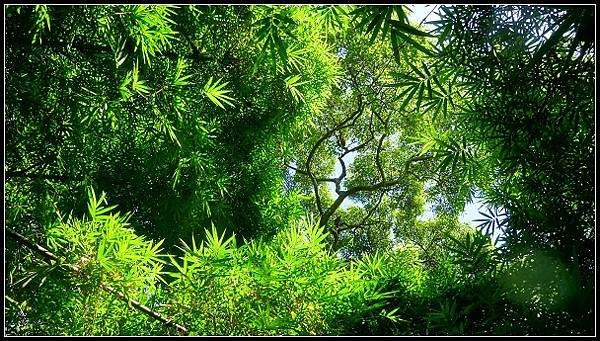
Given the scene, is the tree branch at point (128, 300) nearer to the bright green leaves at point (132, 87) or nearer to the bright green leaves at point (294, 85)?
the bright green leaves at point (132, 87)

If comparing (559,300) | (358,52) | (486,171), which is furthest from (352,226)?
(559,300)

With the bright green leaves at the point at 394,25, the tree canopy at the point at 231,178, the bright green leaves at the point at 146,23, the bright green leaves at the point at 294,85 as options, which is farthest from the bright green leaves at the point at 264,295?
the bright green leaves at the point at 294,85

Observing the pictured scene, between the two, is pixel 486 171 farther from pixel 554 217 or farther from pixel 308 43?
pixel 308 43

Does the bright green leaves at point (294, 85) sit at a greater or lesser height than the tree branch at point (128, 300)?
greater

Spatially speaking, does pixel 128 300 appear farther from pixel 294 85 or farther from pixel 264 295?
pixel 294 85

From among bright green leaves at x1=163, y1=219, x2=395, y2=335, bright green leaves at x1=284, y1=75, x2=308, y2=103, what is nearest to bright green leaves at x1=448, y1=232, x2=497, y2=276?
bright green leaves at x1=163, y1=219, x2=395, y2=335

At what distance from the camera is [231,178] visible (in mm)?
2666

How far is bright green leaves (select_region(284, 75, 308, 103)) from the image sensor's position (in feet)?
8.65

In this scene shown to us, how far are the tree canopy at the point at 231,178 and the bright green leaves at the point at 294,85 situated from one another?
24 millimetres

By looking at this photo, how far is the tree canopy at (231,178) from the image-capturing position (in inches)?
49.8

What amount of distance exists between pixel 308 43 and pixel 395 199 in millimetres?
2997

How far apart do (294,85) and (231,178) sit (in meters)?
0.55

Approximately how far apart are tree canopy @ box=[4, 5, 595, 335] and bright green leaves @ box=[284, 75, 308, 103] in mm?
24

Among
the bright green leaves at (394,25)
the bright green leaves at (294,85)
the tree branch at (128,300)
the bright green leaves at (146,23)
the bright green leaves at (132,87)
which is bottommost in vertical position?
the tree branch at (128,300)
